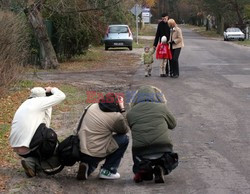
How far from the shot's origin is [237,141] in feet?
26.4

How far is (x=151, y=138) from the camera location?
19.8ft

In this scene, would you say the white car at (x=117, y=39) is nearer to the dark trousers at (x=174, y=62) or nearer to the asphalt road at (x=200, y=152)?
the dark trousers at (x=174, y=62)

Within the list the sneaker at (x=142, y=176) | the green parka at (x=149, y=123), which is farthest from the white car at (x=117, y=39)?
the sneaker at (x=142, y=176)

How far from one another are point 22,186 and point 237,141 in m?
3.81

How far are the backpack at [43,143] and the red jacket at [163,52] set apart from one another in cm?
959

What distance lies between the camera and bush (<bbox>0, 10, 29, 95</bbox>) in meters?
11.1

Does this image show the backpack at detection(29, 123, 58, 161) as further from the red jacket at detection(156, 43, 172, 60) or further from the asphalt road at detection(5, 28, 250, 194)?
the red jacket at detection(156, 43, 172, 60)

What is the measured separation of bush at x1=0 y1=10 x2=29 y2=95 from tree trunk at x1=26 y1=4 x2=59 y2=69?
671 centimetres

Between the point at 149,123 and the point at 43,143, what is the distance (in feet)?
4.33

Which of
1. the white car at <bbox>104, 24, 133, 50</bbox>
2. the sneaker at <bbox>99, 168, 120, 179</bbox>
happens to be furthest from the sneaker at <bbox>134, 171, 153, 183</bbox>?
the white car at <bbox>104, 24, 133, 50</bbox>

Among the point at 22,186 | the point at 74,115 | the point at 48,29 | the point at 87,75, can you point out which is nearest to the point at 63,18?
the point at 48,29

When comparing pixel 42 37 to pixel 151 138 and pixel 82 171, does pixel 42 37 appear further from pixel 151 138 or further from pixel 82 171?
pixel 151 138

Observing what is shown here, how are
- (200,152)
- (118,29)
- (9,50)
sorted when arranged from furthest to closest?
(118,29) < (9,50) < (200,152)

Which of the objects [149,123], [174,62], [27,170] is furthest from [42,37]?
[149,123]
